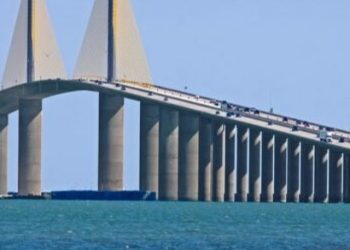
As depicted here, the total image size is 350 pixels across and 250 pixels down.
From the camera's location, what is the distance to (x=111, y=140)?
7234 inches

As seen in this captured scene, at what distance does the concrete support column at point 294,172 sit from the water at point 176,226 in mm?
3438

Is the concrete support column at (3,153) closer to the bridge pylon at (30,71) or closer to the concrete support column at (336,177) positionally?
the bridge pylon at (30,71)

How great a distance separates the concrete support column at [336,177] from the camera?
17625 cm

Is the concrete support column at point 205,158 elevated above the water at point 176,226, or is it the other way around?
the concrete support column at point 205,158

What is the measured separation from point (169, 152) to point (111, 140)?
5.10 meters

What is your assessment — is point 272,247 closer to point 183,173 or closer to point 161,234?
point 161,234

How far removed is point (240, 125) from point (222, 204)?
22.3 ft

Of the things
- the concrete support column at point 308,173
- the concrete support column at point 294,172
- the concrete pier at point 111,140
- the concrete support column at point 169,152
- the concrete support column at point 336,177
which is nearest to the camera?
the concrete support column at point 336,177

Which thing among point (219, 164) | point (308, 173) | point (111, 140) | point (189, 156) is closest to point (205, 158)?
point (219, 164)

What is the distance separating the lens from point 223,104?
184 m

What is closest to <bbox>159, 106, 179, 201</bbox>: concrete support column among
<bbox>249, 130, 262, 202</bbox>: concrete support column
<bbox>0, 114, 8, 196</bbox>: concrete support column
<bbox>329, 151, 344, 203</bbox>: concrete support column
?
<bbox>249, 130, 262, 202</bbox>: concrete support column

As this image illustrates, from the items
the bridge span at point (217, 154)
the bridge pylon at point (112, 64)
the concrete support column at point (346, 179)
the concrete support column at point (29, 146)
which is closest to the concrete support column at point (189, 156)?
the bridge span at point (217, 154)

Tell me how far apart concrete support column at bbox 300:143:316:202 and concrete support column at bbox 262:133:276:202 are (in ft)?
8.09

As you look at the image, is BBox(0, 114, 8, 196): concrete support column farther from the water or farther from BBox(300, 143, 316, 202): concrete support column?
BBox(300, 143, 316, 202): concrete support column
